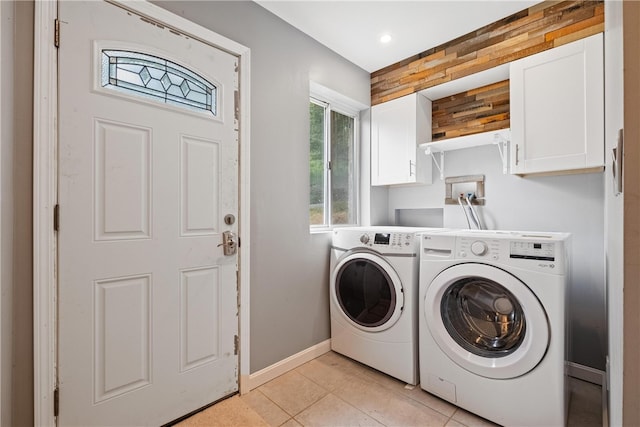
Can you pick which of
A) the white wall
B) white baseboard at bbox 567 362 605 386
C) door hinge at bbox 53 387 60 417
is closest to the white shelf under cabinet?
the white wall

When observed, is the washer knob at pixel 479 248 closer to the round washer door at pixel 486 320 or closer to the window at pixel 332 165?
the round washer door at pixel 486 320

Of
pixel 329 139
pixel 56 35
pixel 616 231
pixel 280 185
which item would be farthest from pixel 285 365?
pixel 56 35

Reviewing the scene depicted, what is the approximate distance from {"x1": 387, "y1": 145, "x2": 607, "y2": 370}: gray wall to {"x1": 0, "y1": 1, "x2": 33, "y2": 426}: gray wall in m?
2.72

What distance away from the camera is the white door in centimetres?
125

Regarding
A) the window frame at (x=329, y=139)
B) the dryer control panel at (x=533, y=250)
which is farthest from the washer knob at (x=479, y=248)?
the window frame at (x=329, y=139)

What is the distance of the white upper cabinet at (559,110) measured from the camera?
1.67 m

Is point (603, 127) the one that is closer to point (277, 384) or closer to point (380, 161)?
point (380, 161)

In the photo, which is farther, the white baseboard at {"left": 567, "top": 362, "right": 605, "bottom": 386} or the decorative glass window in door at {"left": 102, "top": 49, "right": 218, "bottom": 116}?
the white baseboard at {"left": 567, "top": 362, "right": 605, "bottom": 386}

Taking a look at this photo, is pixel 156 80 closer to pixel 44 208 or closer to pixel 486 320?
pixel 44 208

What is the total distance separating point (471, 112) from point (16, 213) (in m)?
2.88

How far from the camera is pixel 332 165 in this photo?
8.54ft

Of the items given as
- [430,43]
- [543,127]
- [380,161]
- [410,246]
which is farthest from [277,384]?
[430,43]

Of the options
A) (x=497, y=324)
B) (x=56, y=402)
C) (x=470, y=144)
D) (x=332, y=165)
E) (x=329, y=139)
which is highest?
(x=329, y=139)

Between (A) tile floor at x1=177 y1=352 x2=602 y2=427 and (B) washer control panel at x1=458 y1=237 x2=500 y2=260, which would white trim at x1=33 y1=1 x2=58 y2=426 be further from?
(B) washer control panel at x1=458 y1=237 x2=500 y2=260
